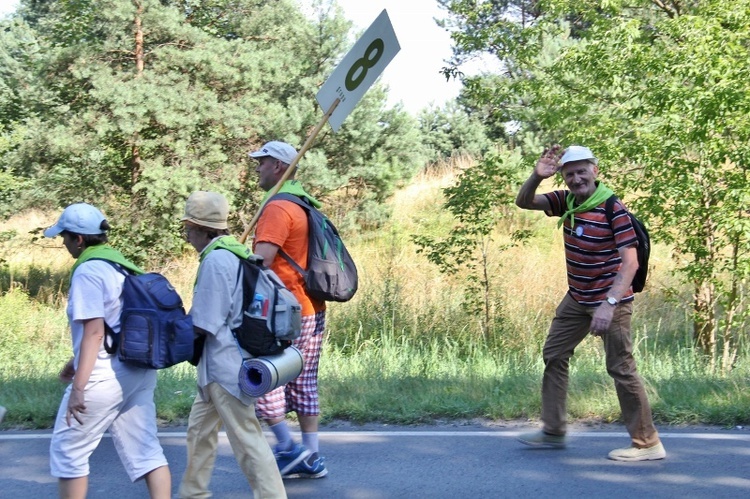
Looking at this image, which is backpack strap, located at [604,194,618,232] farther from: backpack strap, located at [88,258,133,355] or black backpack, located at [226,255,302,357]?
backpack strap, located at [88,258,133,355]

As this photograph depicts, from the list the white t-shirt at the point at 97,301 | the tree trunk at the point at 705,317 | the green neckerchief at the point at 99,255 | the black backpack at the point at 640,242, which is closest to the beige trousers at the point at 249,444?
the white t-shirt at the point at 97,301

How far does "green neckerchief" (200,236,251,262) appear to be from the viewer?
4.30 meters

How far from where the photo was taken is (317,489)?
5109 millimetres

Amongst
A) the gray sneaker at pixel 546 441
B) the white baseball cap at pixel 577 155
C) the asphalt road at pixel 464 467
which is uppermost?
the white baseball cap at pixel 577 155

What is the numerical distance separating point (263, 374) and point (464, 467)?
1.81 meters

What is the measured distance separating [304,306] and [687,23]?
5.57 meters

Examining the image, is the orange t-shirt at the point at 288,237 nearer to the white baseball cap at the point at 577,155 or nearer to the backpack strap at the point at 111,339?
the backpack strap at the point at 111,339

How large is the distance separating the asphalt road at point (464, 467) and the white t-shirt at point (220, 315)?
1034 millimetres

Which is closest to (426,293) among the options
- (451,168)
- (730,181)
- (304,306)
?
(730,181)

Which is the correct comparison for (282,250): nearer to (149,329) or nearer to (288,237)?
(288,237)

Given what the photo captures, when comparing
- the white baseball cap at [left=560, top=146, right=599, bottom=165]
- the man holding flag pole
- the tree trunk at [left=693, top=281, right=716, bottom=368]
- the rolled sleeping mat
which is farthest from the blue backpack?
the tree trunk at [left=693, top=281, right=716, bottom=368]

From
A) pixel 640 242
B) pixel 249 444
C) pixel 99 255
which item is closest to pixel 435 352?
pixel 640 242

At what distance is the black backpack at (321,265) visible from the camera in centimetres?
505

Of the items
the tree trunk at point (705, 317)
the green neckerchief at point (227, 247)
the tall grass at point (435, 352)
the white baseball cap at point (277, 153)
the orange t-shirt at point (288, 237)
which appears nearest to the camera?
the green neckerchief at point (227, 247)
